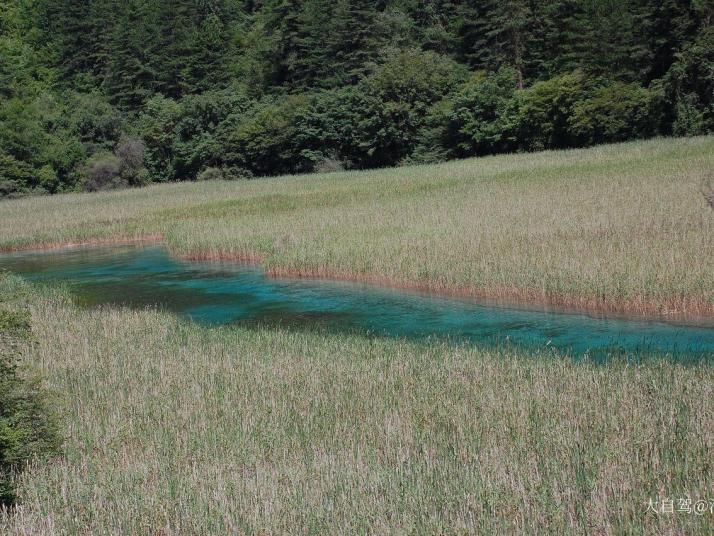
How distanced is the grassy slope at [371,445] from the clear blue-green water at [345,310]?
7.04ft

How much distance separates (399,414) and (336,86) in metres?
69.4

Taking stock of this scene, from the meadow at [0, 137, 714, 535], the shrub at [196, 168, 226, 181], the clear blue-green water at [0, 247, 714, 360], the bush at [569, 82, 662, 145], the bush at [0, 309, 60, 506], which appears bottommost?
the clear blue-green water at [0, 247, 714, 360]

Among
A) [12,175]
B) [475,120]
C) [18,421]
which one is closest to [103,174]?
[12,175]

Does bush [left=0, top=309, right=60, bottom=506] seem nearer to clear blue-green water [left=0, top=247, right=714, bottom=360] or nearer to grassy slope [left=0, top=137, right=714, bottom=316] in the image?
clear blue-green water [left=0, top=247, right=714, bottom=360]

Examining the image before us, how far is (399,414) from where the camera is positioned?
8.65 m

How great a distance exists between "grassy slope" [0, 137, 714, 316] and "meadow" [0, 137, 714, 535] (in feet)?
0.32

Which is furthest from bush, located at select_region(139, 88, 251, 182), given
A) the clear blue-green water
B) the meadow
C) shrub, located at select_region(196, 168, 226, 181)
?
the meadow

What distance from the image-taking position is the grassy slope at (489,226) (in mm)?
15961

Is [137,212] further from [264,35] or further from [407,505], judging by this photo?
[264,35]

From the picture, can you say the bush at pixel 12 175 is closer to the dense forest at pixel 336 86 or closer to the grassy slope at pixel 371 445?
the dense forest at pixel 336 86

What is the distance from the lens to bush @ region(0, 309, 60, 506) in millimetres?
6914

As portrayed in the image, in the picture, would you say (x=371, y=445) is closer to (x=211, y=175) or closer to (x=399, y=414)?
(x=399, y=414)

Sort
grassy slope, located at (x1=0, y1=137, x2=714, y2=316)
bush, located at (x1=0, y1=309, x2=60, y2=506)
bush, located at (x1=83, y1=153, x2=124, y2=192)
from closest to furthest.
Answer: bush, located at (x1=0, y1=309, x2=60, y2=506) < grassy slope, located at (x1=0, y1=137, x2=714, y2=316) < bush, located at (x1=83, y1=153, x2=124, y2=192)

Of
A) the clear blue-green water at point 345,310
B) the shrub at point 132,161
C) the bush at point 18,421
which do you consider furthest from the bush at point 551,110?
the bush at point 18,421
